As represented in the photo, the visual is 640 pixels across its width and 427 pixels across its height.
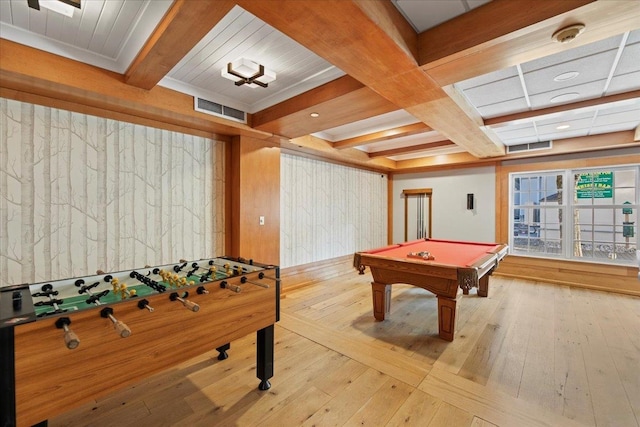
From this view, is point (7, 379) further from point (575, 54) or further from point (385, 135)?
point (385, 135)

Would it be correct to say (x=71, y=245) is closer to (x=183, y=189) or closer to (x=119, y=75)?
(x=183, y=189)

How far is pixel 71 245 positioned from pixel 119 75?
167 cm

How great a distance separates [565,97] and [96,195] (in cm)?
507

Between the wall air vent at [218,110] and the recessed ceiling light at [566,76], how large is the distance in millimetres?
3298

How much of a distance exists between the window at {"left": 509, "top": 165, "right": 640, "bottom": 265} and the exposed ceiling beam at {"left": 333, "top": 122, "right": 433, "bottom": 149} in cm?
314

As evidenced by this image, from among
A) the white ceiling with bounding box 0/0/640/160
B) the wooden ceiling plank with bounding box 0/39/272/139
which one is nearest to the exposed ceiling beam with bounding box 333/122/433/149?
the white ceiling with bounding box 0/0/640/160

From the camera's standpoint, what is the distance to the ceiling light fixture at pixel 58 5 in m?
1.62

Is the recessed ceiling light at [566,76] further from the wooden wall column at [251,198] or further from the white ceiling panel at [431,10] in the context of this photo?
the wooden wall column at [251,198]

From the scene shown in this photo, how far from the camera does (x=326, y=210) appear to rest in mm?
5605

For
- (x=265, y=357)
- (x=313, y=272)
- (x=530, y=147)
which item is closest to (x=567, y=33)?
(x=265, y=357)

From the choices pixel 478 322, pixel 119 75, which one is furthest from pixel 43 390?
pixel 478 322

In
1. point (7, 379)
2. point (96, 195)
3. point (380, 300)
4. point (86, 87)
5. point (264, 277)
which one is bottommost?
point (380, 300)

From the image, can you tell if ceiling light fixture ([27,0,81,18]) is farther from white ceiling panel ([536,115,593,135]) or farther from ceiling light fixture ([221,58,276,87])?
white ceiling panel ([536,115,593,135])

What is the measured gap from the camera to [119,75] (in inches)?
96.4
